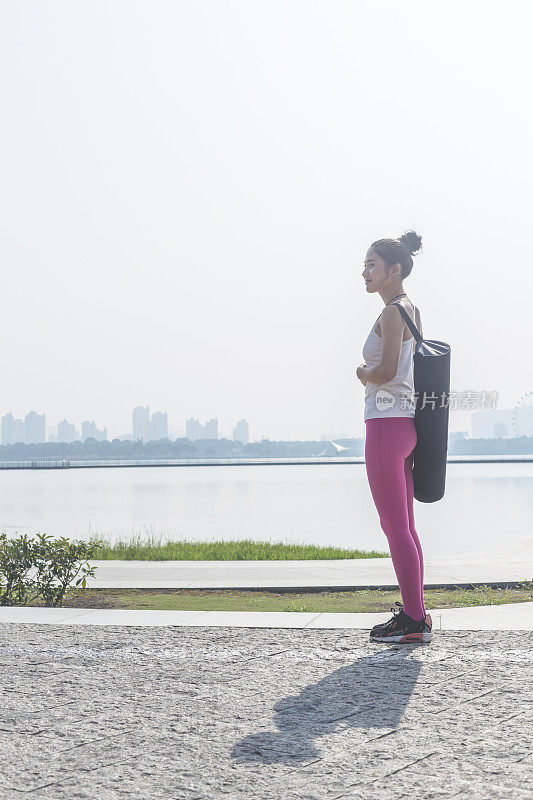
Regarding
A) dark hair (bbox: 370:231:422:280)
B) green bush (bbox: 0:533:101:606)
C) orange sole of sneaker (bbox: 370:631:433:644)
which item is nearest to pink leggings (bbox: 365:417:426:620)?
orange sole of sneaker (bbox: 370:631:433:644)

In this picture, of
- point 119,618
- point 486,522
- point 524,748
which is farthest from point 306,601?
point 486,522

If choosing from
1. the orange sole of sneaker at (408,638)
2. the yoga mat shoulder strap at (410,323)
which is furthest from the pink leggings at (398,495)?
the yoga mat shoulder strap at (410,323)

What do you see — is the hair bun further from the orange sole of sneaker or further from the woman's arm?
the orange sole of sneaker

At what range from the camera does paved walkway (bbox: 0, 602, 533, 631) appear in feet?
16.5

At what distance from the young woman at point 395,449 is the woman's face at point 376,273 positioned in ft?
0.69

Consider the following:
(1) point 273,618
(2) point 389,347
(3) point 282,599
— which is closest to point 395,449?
(2) point 389,347

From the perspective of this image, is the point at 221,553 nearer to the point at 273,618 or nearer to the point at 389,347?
the point at 273,618

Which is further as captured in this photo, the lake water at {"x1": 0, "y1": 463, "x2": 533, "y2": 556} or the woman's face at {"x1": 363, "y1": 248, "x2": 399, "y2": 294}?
the lake water at {"x1": 0, "y1": 463, "x2": 533, "y2": 556}

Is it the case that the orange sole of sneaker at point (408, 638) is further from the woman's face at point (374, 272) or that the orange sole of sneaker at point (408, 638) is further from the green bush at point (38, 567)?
the green bush at point (38, 567)

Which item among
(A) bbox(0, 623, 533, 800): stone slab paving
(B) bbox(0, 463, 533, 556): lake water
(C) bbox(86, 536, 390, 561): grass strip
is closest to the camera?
(A) bbox(0, 623, 533, 800): stone slab paving

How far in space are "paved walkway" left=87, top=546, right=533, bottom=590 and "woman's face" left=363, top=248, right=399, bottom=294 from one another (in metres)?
3.51

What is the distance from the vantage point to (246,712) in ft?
A: 10.6

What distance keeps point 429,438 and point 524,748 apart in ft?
6.84

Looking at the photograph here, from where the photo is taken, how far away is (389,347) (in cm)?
458
